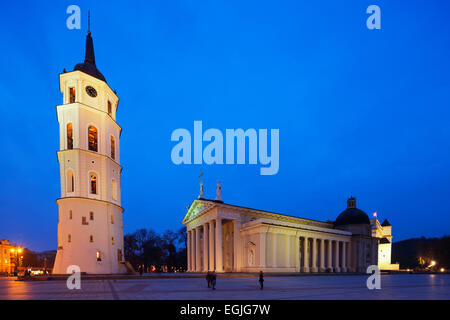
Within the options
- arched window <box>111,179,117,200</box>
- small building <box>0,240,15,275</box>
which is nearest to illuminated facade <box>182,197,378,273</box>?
arched window <box>111,179,117,200</box>

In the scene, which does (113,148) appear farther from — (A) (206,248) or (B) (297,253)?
(B) (297,253)

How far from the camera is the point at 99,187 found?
112 feet

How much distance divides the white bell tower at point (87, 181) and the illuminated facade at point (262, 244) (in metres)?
17.1

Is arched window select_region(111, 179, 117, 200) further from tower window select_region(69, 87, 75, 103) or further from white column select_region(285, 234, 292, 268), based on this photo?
white column select_region(285, 234, 292, 268)

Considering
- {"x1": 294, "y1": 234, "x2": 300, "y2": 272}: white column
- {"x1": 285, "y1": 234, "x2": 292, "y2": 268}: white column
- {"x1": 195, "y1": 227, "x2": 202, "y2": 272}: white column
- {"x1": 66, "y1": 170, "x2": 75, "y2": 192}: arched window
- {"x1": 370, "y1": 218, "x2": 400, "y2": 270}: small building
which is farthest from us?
{"x1": 370, "y1": 218, "x2": 400, "y2": 270}: small building

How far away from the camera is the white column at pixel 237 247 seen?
48.4 metres

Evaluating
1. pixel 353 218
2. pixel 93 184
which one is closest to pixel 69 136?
pixel 93 184

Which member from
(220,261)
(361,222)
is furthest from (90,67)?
(361,222)

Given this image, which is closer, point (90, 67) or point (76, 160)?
point (76, 160)

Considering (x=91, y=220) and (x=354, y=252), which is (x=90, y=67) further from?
(x=354, y=252)

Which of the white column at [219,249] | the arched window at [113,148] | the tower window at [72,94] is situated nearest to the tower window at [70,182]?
the arched window at [113,148]

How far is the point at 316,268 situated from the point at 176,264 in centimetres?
3966

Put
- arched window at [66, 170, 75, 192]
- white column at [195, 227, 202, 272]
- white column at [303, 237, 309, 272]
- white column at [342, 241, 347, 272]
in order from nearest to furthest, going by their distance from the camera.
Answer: arched window at [66, 170, 75, 192], white column at [303, 237, 309, 272], white column at [195, 227, 202, 272], white column at [342, 241, 347, 272]

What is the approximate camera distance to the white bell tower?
31516mm
